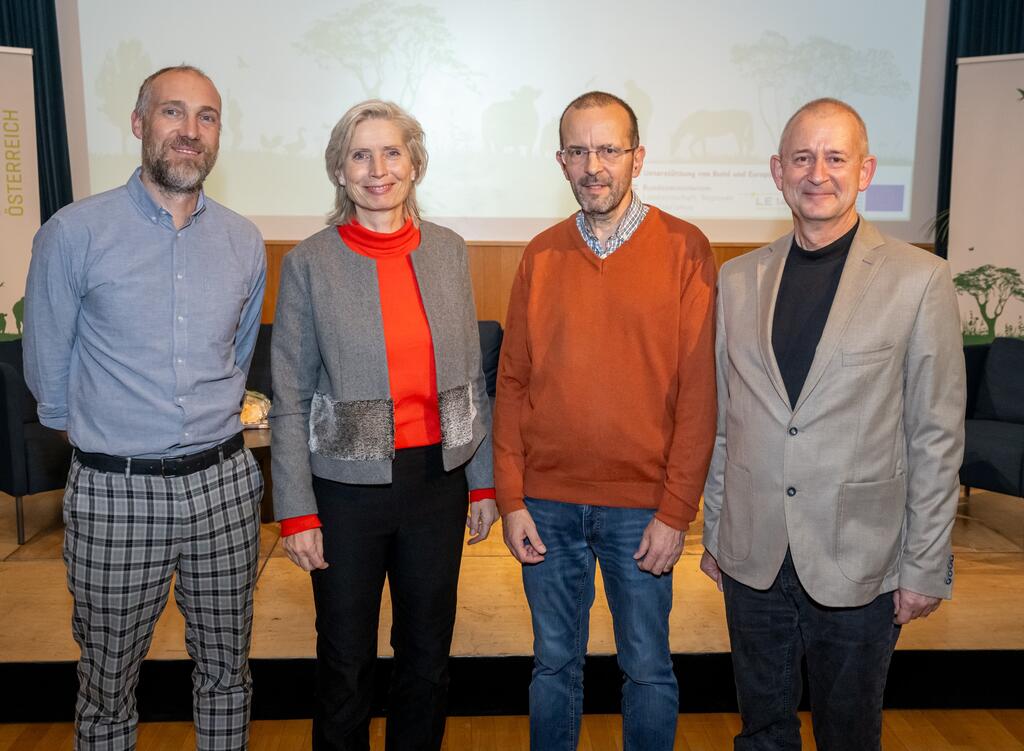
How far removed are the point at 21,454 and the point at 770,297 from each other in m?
3.40

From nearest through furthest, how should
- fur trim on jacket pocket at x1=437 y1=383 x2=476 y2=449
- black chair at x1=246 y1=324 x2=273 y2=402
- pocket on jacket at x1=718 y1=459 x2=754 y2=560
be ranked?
pocket on jacket at x1=718 y1=459 x2=754 y2=560
fur trim on jacket pocket at x1=437 y1=383 x2=476 y2=449
black chair at x1=246 y1=324 x2=273 y2=402

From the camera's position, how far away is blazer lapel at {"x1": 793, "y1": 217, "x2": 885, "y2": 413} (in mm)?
1692

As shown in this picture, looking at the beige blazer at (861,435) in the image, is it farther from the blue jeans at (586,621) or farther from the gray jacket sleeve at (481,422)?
the gray jacket sleeve at (481,422)

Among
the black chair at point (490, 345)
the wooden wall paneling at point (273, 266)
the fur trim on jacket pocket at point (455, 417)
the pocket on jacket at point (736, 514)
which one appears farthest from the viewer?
the wooden wall paneling at point (273, 266)

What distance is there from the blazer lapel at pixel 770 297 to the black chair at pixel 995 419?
276 centimetres

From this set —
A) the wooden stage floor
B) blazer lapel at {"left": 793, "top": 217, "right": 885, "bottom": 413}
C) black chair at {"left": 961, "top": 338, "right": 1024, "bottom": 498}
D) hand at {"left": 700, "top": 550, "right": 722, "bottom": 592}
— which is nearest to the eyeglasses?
blazer lapel at {"left": 793, "top": 217, "right": 885, "bottom": 413}

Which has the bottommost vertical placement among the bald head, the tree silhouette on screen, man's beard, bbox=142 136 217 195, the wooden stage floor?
the wooden stage floor

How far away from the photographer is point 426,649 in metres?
1.98

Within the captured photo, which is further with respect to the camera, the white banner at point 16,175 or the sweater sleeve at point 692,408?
the white banner at point 16,175

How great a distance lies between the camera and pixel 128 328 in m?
1.85

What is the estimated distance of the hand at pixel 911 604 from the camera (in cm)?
174

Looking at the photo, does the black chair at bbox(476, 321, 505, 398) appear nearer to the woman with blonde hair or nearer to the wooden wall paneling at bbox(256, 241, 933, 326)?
the wooden wall paneling at bbox(256, 241, 933, 326)

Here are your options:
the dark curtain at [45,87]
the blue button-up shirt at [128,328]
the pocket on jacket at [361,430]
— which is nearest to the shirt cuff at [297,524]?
the pocket on jacket at [361,430]

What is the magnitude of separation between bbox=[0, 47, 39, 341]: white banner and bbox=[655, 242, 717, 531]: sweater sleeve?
4758 millimetres
